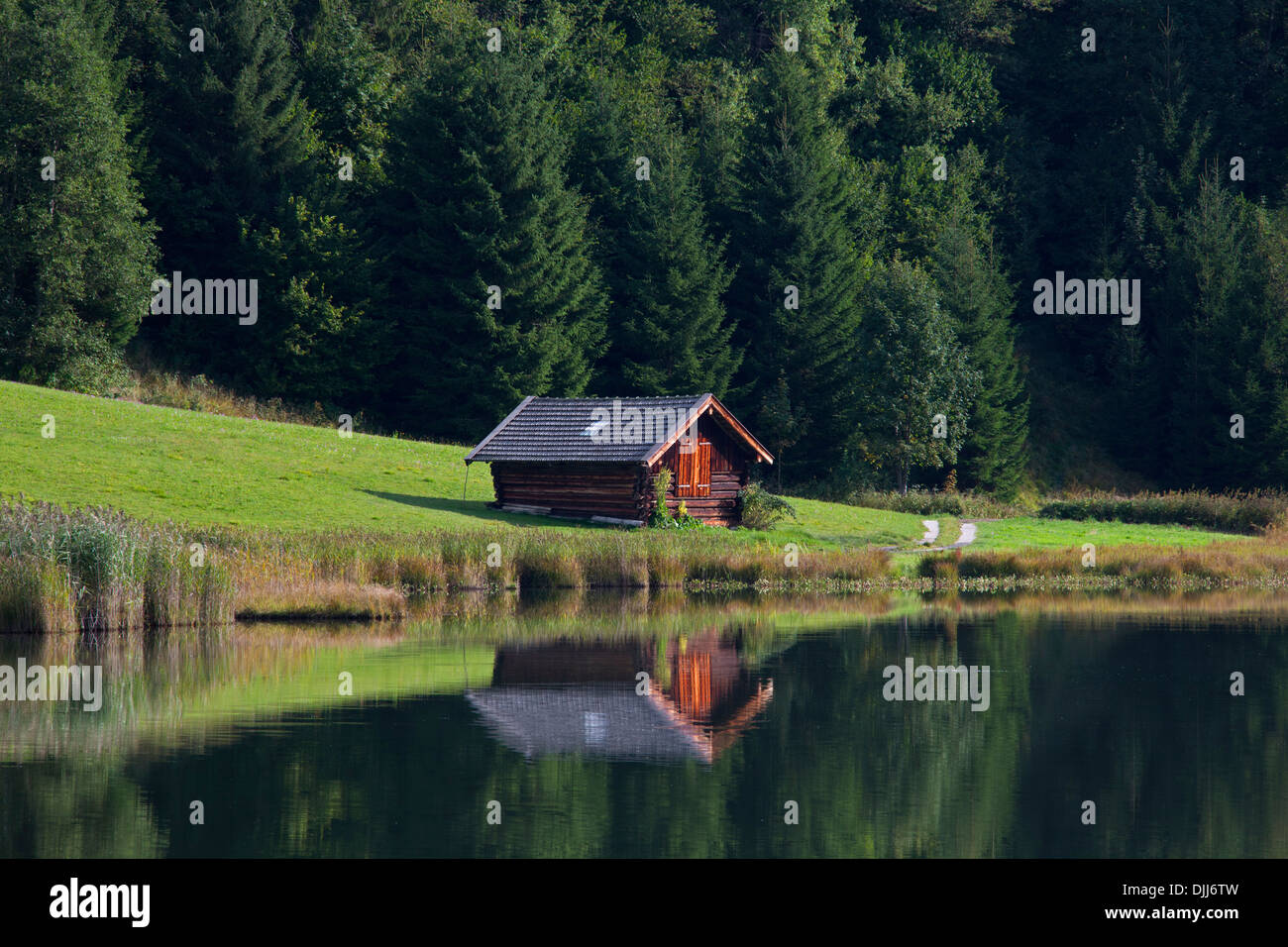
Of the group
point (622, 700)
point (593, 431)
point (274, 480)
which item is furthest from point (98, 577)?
point (593, 431)

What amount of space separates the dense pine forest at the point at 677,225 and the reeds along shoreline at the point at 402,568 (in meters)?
24.5

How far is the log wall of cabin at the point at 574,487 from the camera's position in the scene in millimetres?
48344

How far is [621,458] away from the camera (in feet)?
157

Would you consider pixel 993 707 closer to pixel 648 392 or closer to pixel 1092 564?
pixel 1092 564

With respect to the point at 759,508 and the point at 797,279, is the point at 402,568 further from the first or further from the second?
the point at 797,279

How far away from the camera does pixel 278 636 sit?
28609mm

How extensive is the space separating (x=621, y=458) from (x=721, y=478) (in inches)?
186

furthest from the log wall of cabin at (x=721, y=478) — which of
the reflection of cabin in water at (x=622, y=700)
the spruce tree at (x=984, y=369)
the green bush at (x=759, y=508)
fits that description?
the spruce tree at (x=984, y=369)

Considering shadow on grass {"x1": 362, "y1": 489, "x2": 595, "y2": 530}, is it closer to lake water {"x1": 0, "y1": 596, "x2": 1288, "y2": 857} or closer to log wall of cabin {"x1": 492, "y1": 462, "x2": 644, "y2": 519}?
log wall of cabin {"x1": 492, "y1": 462, "x2": 644, "y2": 519}

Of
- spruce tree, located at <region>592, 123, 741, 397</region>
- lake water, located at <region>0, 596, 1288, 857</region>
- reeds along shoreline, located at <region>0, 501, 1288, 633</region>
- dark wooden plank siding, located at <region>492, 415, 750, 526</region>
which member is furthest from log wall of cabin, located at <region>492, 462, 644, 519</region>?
spruce tree, located at <region>592, 123, 741, 397</region>

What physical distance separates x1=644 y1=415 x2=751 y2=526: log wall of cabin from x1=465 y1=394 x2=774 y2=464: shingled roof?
477 millimetres

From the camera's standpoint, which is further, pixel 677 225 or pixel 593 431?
pixel 677 225

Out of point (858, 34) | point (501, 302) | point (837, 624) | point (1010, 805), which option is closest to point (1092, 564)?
point (837, 624)

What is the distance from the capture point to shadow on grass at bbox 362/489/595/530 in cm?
4738
